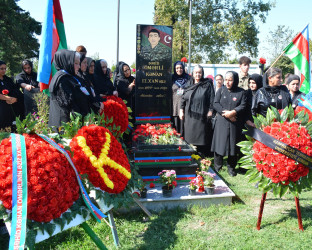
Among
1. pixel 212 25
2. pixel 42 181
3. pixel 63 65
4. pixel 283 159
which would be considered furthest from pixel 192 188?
pixel 212 25

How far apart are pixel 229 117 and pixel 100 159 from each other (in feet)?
10.4

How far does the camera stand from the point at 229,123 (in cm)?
522

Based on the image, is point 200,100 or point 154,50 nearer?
point 200,100

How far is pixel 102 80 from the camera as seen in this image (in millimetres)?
5812

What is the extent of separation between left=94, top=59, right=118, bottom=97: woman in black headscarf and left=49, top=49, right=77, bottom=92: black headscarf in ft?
7.00

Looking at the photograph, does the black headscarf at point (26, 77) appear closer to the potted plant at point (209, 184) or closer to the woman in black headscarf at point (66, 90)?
the woman in black headscarf at point (66, 90)

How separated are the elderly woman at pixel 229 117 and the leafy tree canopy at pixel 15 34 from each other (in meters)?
19.1

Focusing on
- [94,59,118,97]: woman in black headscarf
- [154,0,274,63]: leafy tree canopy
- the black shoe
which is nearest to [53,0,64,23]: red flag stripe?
[94,59,118,97]: woman in black headscarf

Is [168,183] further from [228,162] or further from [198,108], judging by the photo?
[198,108]

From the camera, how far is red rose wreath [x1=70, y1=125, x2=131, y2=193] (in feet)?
8.23

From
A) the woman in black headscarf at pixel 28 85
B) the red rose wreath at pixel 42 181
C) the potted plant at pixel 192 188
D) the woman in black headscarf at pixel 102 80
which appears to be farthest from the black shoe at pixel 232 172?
the woman in black headscarf at pixel 28 85

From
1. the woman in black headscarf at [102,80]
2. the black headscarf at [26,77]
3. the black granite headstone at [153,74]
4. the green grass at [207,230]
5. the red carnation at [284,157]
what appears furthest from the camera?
the black headscarf at [26,77]

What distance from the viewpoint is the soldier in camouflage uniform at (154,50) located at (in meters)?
5.92

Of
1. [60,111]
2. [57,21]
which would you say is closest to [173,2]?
[57,21]
